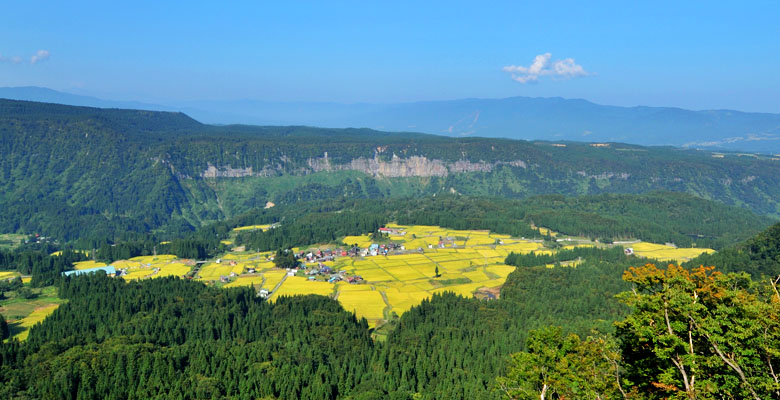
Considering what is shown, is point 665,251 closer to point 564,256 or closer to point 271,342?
point 564,256

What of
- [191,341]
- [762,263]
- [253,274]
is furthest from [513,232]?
[191,341]

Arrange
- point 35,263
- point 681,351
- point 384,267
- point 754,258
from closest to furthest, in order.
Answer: point 681,351 < point 754,258 < point 35,263 < point 384,267

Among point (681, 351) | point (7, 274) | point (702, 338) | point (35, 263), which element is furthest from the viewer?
point (35, 263)

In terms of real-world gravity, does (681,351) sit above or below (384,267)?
above

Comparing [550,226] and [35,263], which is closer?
[35,263]

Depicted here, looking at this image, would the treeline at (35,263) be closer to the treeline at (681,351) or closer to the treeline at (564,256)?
the treeline at (564,256)

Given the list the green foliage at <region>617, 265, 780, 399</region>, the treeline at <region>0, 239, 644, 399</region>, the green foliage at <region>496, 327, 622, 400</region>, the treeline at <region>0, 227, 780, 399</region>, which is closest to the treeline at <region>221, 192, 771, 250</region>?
the treeline at <region>0, 227, 780, 399</region>

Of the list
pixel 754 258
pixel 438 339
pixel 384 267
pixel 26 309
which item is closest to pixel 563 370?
pixel 438 339

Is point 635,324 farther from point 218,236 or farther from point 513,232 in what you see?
point 218,236

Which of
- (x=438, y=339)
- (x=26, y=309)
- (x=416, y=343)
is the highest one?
(x=438, y=339)

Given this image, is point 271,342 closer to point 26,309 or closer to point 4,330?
point 4,330

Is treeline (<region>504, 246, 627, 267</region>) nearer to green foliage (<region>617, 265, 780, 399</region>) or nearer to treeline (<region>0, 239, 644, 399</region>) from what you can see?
treeline (<region>0, 239, 644, 399</region>)

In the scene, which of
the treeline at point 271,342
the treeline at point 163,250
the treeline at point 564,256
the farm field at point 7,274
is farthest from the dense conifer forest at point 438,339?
the treeline at point 163,250
